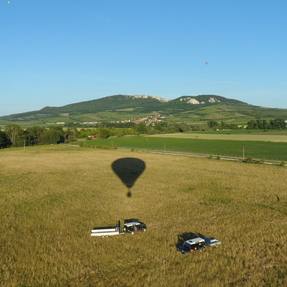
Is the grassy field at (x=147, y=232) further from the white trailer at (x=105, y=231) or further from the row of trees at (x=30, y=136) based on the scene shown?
the row of trees at (x=30, y=136)

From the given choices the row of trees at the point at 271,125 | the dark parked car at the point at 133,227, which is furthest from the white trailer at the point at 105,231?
the row of trees at the point at 271,125

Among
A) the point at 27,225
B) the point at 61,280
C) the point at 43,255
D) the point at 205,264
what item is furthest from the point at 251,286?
the point at 27,225

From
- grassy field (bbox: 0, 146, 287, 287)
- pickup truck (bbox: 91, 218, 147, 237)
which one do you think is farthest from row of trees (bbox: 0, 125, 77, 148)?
pickup truck (bbox: 91, 218, 147, 237)

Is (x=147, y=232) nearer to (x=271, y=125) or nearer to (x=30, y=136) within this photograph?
(x=30, y=136)

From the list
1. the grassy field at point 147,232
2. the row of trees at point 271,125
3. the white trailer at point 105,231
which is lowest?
the grassy field at point 147,232

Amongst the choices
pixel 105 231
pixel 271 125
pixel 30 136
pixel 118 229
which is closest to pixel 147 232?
pixel 118 229

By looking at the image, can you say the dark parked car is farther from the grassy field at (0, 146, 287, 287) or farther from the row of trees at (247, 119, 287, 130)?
the row of trees at (247, 119, 287, 130)
